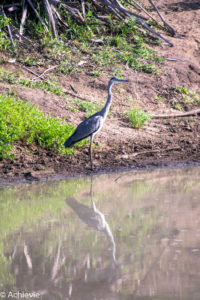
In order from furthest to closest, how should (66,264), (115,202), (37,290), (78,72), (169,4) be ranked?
(169,4) → (78,72) → (115,202) → (66,264) → (37,290)

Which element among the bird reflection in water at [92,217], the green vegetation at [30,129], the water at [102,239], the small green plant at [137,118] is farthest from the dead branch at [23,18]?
the bird reflection in water at [92,217]

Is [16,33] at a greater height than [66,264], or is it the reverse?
[66,264]

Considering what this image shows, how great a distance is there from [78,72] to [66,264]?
732cm

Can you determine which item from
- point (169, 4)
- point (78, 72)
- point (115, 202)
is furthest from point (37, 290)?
point (169, 4)

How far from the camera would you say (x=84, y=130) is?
7.73 metres

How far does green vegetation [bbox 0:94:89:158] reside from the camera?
7.69 m

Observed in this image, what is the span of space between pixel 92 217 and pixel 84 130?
2.47 metres

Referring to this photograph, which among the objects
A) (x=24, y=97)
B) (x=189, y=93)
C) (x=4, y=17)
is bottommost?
(x=189, y=93)

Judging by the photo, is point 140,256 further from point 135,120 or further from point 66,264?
point 135,120

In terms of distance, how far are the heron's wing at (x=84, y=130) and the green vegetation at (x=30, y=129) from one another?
341 mm

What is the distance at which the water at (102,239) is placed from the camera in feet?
11.9

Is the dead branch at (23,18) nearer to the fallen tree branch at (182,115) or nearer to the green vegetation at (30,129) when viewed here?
the green vegetation at (30,129)

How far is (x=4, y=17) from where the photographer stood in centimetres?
1088

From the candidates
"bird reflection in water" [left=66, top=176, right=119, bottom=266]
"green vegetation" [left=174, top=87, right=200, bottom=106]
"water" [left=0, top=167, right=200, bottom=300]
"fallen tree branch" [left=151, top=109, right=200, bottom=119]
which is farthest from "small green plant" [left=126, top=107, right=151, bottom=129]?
"bird reflection in water" [left=66, top=176, right=119, bottom=266]
